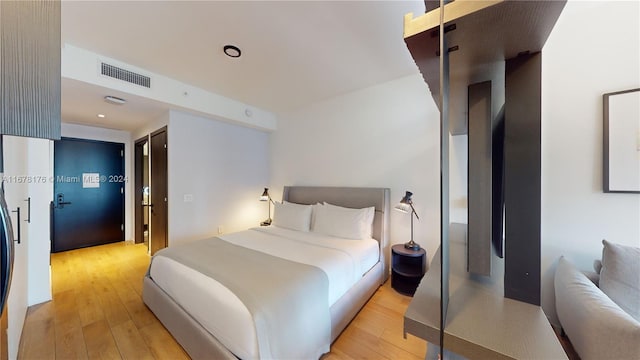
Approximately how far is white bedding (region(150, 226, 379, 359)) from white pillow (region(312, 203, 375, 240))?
102 mm

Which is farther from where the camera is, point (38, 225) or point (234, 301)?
point (38, 225)

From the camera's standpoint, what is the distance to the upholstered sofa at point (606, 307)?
3.03 ft

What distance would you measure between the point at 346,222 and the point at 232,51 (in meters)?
2.23

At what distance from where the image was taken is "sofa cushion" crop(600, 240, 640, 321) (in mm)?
1183

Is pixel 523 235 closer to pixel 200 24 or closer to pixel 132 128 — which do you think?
pixel 200 24

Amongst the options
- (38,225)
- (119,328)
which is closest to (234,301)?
(119,328)

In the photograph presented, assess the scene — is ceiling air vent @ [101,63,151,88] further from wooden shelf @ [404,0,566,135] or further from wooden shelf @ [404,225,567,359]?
wooden shelf @ [404,225,567,359]

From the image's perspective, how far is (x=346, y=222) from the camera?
270cm

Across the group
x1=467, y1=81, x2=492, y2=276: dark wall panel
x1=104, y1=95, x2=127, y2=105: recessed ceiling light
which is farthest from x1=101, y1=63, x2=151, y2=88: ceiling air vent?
x1=467, y1=81, x2=492, y2=276: dark wall panel

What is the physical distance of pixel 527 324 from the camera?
0.60 m

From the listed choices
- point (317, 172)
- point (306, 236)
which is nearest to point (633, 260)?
point (306, 236)

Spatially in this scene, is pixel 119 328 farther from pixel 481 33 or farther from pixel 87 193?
pixel 87 193

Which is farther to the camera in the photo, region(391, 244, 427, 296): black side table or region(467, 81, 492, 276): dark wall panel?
region(391, 244, 427, 296): black side table

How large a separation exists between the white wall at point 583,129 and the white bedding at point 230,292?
1.57 m
